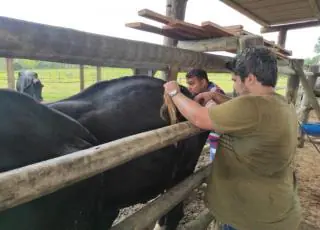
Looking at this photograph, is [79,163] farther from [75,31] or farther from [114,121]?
[114,121]

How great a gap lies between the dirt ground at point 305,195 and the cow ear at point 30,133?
1430 mm

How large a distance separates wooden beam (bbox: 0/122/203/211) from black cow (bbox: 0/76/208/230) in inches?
10.8

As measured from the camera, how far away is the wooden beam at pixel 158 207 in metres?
1.49

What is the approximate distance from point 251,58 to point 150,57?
57 centimetres

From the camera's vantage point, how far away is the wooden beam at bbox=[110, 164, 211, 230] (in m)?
1.49

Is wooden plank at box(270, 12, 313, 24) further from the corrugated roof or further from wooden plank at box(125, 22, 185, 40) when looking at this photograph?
wooden plank at box(125, 22, 185, 40)

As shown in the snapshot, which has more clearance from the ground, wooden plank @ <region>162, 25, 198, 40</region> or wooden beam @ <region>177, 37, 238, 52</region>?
wooden plank @ <region>162, 25, 198, 40</region>

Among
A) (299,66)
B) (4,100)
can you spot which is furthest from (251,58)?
A: (299,66)

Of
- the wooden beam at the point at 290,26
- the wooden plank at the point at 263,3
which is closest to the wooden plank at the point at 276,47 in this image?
the wooden plank at the point at 263,3

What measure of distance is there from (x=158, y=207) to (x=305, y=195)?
2.90 metres

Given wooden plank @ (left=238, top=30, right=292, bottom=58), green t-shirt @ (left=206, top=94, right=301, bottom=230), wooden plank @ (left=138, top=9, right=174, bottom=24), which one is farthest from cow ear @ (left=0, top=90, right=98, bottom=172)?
wooden plank @ (left=238, top=30, right=292, bottom=58)

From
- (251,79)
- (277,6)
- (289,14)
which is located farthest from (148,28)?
(289,14)

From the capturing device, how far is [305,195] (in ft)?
12.7

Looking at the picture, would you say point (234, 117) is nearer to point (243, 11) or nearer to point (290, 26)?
point (243, 11)
